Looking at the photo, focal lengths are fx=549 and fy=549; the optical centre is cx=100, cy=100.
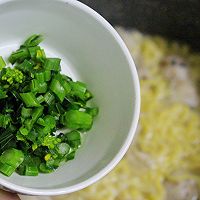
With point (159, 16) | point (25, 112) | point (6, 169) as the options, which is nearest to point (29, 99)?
point (25, 112)

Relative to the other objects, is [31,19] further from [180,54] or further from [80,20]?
[180,54]

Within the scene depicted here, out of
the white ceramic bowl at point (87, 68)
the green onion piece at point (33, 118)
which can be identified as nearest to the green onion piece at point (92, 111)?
the white ceramic bowl at point (87, 68)

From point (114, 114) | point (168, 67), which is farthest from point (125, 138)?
point (168, 67)

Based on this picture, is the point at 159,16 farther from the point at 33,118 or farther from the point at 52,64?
the point at 33,118

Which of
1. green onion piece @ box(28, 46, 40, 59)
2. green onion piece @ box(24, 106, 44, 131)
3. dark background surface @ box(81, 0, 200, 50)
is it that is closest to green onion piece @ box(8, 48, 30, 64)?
green onion piece @ box(28, 46, 40, 59)

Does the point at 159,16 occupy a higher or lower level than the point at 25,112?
lower

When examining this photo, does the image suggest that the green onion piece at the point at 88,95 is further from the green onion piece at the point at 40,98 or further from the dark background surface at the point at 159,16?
the dark background surface at the point at 159,16

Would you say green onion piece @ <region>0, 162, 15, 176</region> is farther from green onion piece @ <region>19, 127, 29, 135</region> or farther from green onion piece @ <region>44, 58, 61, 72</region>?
green onion piece @ <region>44, 58, 61, 72</region>
